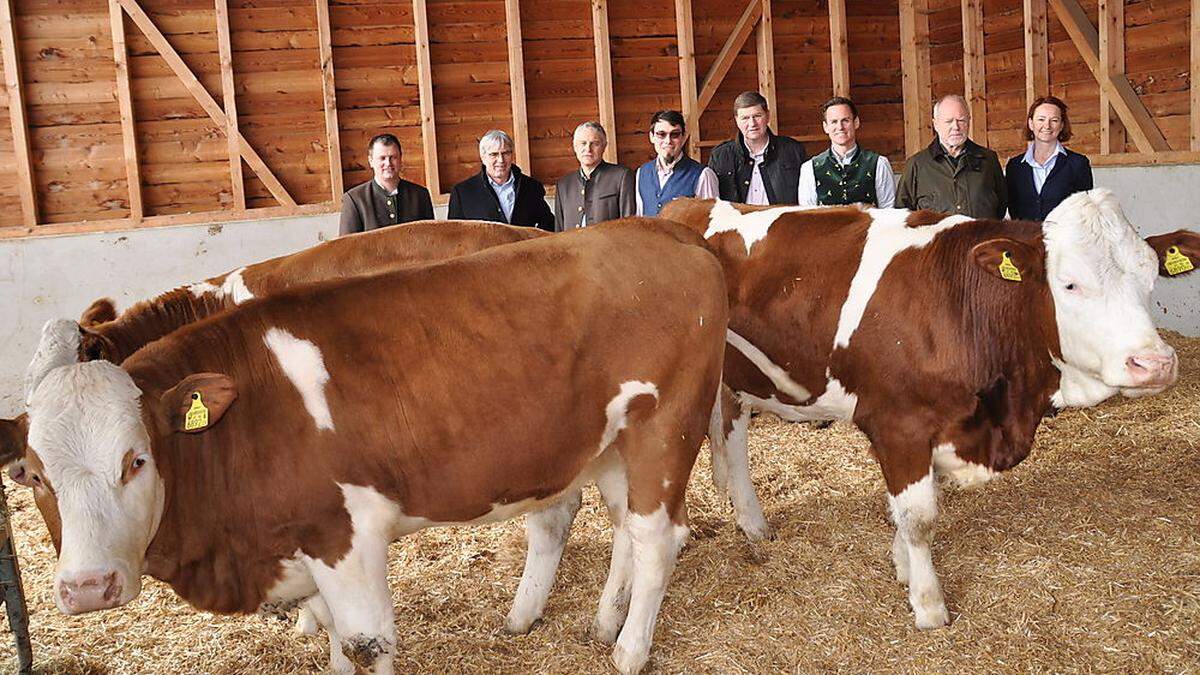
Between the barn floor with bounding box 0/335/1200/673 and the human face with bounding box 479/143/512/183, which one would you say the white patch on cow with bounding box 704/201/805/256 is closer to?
the barn floor with bounding box 0/335/1200/673

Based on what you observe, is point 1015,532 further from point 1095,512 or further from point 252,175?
point 252,175

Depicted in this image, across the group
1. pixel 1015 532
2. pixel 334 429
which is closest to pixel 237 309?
pixel 334 429

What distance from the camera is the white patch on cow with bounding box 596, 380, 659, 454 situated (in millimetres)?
3350

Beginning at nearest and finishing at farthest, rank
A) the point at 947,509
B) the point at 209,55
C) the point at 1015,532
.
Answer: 1. the point at 1015,532
2. the point at 947,509
3. the point at 209,55

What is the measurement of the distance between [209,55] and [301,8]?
0.92 m

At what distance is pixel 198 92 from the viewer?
8977mm

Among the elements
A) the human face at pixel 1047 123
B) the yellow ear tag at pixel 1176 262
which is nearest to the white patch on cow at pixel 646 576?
the yellow ear tag at pixel 1176 262

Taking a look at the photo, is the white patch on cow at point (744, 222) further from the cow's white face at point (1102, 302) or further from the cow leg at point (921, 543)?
the cow leg at point (921, 543)

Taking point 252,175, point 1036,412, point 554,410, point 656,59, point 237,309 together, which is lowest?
point 1036,412

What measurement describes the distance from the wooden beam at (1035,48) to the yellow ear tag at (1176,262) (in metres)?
6.00

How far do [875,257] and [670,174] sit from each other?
212 centimetres

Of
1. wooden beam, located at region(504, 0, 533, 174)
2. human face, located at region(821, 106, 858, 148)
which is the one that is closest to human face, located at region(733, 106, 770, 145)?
human face, located at region(821, 106, 858, 148)

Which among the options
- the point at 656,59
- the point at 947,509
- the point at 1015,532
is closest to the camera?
the point at 1015,532

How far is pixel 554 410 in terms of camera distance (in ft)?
10.6
